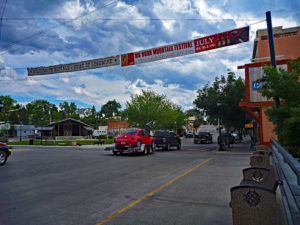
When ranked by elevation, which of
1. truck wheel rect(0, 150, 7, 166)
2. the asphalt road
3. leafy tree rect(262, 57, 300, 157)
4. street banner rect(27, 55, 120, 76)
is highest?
street banner rect(27, 55, 120, 76)

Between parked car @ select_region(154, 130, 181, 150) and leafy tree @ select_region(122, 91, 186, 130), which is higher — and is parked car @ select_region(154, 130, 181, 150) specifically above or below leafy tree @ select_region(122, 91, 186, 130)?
below

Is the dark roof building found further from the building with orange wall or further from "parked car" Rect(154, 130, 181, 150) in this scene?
the building with orange wall

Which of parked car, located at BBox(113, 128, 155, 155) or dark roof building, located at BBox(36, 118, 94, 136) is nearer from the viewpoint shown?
parked car, located at BBox(113, 128, 155, 155)

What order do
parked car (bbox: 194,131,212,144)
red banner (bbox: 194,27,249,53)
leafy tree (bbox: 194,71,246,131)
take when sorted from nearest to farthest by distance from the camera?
red banner (bbox: 194,27,249,53) → leafy tree (bbox: 194,71,246,131) → parked car (bbox: 194,131,212,144)

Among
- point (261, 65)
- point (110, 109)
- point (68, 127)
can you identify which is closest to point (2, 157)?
point (261, 65)

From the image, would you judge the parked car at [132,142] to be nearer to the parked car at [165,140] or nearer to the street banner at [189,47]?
the parked car at [165,140]

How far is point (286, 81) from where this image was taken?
8.06m

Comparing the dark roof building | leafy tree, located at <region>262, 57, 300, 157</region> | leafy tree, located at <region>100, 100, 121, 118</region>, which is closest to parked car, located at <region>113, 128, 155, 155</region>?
leafy tree, located at <region>262, 57, 300, 157</region>

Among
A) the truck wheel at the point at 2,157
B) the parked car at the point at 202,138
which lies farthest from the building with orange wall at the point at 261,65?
the truck wheel at the point at 2,157

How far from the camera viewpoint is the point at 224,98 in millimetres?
33188

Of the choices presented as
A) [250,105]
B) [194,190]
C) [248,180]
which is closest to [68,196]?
[194,190]

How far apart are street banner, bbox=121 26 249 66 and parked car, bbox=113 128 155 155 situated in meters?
5.35

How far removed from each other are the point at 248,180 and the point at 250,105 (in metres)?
18.3

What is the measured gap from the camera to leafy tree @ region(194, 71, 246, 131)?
32.5m
